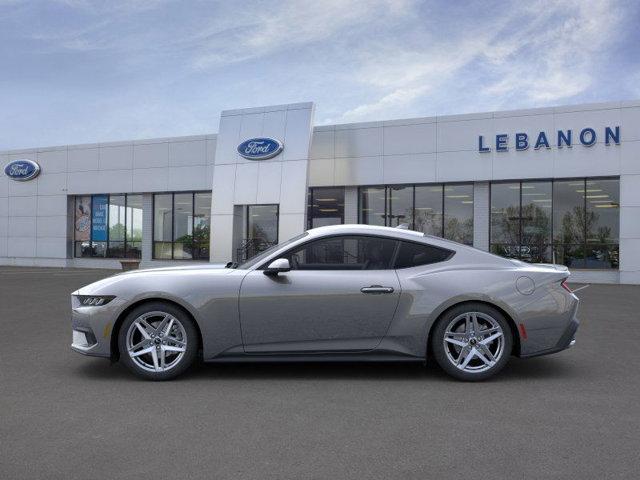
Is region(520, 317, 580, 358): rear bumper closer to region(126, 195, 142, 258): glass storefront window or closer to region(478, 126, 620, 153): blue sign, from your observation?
region(478, 126, 620, 153): blue sign

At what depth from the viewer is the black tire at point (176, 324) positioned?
5387mm

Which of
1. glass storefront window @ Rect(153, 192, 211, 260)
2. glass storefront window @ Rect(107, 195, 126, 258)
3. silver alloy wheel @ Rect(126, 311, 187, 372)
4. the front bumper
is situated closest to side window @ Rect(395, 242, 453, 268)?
silver alloy wheel @ Rect(126, 311, 187, 372)

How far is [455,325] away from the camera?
A: 5453 mm

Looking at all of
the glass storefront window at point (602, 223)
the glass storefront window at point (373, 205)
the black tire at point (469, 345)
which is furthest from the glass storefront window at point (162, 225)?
the black tire at point (469, 345)

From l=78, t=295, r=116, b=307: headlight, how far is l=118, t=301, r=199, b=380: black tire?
9.5 inches

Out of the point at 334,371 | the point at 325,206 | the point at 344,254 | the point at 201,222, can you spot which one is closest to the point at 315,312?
the point at 344,254

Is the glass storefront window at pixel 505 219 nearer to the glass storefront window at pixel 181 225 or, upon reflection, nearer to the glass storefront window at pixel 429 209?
the glass storefront window at pixel 429 209

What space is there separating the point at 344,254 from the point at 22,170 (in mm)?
29107

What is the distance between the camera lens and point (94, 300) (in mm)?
5527

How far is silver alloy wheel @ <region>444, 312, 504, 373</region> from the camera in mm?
5402

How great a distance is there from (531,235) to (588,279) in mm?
2428

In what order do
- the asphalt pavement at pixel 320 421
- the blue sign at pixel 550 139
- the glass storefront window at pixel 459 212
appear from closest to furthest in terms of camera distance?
the asphalt pavement at pixel 320 421, the blue sign at pixel 550 139, the glass storefront window at pixel 459 212

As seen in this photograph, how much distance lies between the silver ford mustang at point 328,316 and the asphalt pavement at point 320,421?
26 cm

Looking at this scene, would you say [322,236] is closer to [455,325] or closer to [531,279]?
[455,325]
